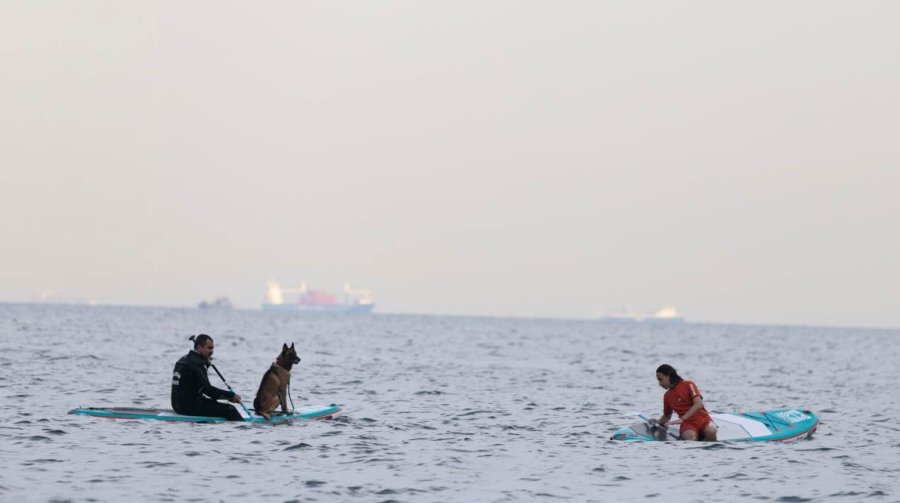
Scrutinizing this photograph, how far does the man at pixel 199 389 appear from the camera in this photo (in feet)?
67.4

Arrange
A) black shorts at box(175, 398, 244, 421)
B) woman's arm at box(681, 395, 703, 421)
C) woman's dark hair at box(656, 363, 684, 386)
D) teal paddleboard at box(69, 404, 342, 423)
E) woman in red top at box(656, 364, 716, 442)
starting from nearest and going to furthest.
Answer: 1. woman's dark hair at box(656, 363, 684, 386)
2. woman in red top at box(656, 364, 716, 442)
3. woman's arm at box(681, 395, 703, 421)
4. black shorts at box(175, 398, 244, 421)
5. teal paddleboard at box(69, 404, 342, 423)

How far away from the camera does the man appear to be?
2053 cm

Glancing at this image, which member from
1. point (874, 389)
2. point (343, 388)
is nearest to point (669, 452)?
point (343, 388)

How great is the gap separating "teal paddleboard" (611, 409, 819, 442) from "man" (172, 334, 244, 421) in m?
7.12

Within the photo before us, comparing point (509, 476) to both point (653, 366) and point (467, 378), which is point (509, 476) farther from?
point (653, 366)

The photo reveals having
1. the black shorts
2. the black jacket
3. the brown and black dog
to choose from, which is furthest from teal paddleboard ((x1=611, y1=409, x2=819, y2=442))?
the black jacket

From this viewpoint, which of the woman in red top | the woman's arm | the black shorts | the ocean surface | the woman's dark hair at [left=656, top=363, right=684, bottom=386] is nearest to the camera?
the ocean surface

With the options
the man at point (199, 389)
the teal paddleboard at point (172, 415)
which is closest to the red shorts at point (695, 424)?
the teal paddleboard at point (172, 415)

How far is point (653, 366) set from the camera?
190 ft

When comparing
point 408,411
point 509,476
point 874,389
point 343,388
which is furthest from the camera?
point 874,389

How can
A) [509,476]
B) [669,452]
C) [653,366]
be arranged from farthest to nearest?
[653,366] < [669,452] < [509,476]

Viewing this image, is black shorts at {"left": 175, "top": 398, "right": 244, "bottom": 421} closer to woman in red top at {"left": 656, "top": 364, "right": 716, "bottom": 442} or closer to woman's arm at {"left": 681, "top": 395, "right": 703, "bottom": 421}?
woman in red top at {"left": 656, "top": 364, "right": 716, "bottom": 442}

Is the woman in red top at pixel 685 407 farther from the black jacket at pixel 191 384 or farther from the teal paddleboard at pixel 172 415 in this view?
the black jacket at pixel 191 384

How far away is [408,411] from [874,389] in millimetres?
21924
